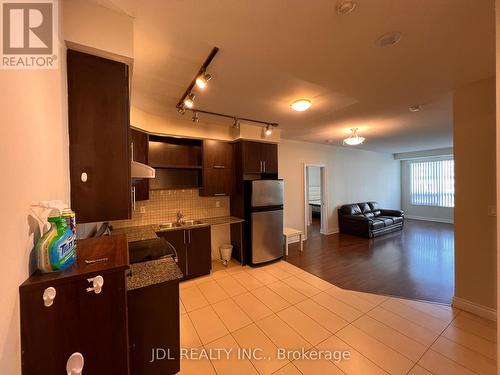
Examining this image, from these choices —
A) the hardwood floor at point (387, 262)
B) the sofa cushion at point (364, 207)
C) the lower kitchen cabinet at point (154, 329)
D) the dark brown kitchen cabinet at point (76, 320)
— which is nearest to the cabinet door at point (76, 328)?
the dark brown kitchen cabinet at point (76, 320)

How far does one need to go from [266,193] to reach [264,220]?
0.51 metres

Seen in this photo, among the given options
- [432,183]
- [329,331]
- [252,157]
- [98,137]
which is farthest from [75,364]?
[432,183]

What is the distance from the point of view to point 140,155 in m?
2.93

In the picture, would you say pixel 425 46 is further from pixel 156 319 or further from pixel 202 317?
pixel 202 317

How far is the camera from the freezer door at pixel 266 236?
3.71 metres

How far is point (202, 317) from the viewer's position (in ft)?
7.71

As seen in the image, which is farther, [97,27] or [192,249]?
[192,249]

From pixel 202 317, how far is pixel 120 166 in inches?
76.8

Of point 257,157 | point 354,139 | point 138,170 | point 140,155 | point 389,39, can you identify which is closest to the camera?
point 389,39

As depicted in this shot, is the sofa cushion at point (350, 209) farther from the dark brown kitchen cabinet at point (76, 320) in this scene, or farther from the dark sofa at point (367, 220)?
the dark brown kitchen cabinet at point (76, 320)

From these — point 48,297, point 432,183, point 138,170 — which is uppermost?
point 138,170

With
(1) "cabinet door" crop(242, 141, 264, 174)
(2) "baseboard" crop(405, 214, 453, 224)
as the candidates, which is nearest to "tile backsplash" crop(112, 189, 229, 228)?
(1) "cabinet door" crop(242, 141, 264, 174)

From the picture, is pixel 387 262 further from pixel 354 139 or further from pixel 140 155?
pixel 140 155

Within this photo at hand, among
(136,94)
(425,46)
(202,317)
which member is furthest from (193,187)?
(425,46)
